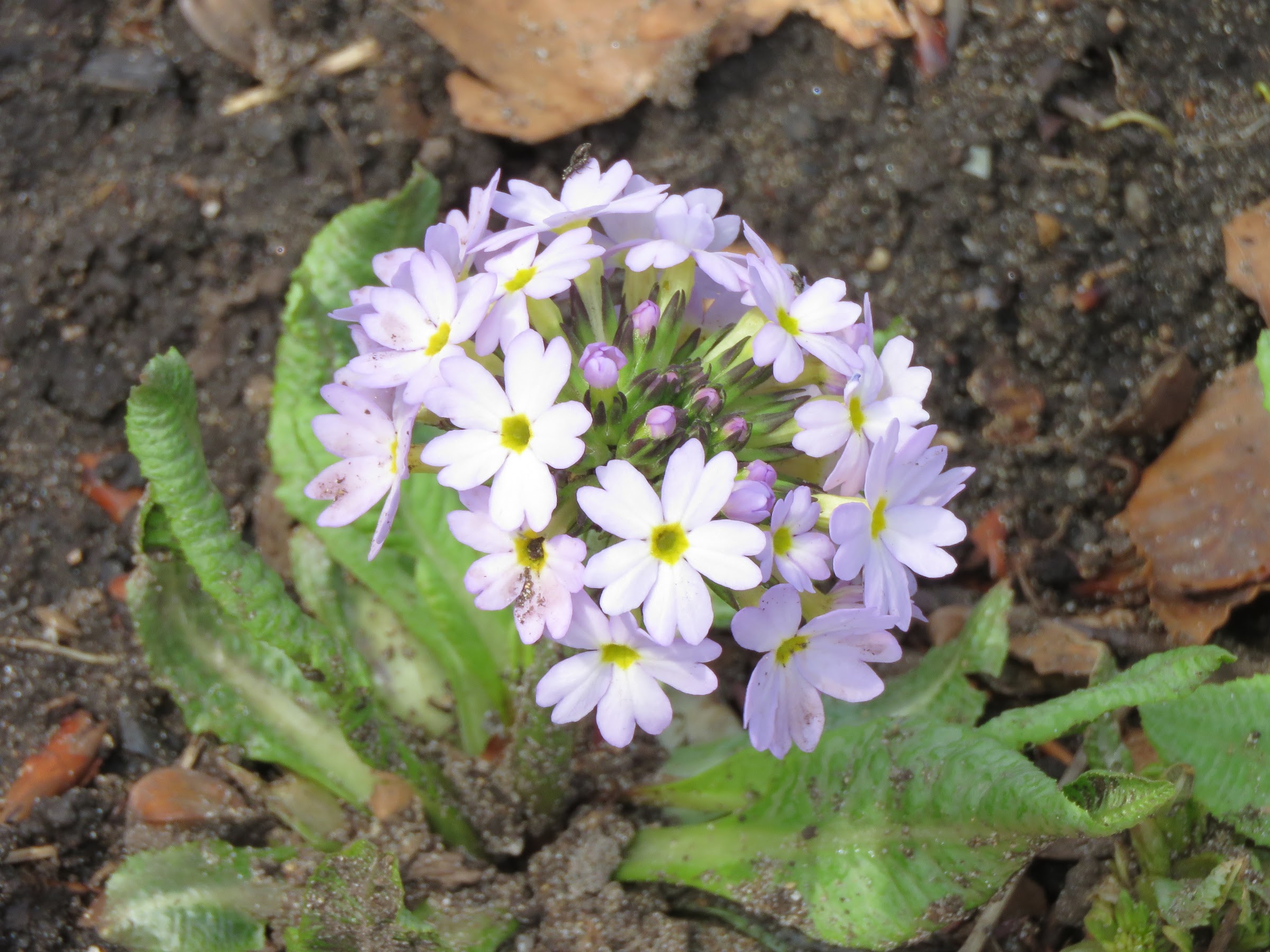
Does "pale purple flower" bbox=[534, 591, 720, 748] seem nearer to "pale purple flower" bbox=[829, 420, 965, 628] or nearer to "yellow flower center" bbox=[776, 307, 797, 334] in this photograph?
"pale purple flower" bbox=[829, 420, 965, 628]

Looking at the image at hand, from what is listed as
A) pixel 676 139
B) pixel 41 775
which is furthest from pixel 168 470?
pixel 676 139

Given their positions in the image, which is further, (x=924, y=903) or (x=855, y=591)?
(x=924, y=903)

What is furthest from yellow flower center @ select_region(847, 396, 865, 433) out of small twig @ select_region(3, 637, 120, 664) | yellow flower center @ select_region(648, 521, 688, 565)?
small twig @ select_region(3, 637, 120, 664)

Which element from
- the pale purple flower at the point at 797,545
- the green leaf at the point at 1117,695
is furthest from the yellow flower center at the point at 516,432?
the green leaf at the point at 1117,695

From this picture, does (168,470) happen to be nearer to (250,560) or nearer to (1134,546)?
(250,560)

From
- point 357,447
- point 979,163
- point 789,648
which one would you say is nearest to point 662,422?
point 789,648

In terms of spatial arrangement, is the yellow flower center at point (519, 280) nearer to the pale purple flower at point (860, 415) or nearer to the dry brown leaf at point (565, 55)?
the pale purple flower at point (860, 415)
